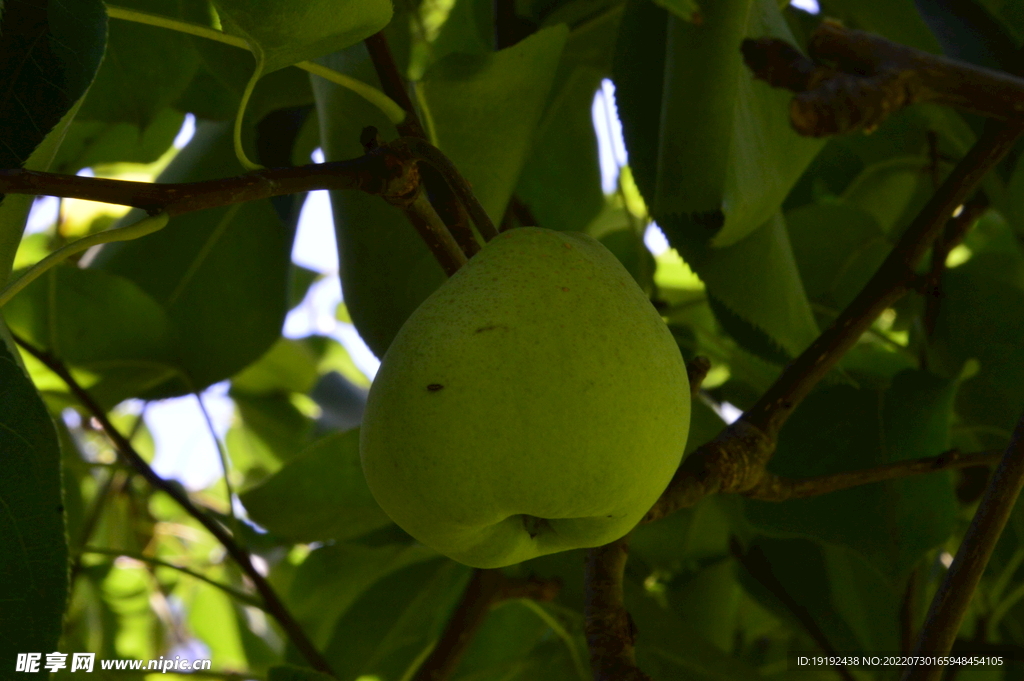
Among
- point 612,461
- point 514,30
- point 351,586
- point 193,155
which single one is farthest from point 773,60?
point 351,586

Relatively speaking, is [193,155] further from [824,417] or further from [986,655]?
[986,655]

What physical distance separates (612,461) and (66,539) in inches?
12.0

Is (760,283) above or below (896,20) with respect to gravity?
below

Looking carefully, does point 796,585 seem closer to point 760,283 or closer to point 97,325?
point 760,283

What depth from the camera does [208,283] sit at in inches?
41.6

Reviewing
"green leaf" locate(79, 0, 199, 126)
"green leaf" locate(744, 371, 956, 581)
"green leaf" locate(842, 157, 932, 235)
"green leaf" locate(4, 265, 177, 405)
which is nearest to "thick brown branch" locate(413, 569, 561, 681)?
"green leaf" locate(744, 371, 956, 581)

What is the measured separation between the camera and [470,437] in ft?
1.41

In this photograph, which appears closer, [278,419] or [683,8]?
[683,8]

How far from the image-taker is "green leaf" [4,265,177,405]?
959mm

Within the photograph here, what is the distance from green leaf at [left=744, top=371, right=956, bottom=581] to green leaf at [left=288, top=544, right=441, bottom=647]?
1.55 ft

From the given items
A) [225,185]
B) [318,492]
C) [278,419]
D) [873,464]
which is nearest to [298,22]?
[225,185]

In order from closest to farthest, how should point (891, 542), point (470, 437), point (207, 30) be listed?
point (470, 437)
point (207, 30)
point (891, 542)

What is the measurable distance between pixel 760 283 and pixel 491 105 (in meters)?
0.25

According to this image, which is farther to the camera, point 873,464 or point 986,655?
point 986,655
